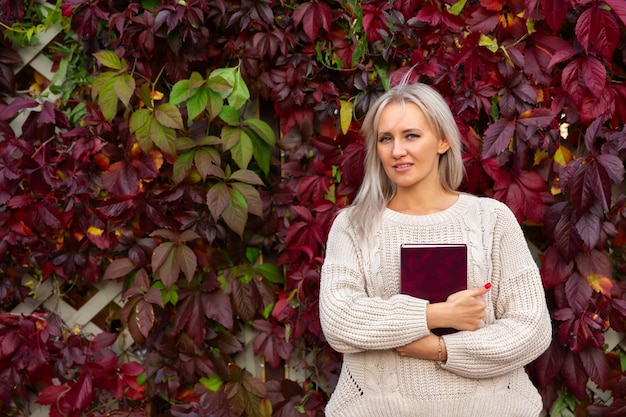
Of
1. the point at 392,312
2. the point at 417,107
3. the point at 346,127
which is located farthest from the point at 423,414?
the point at 346,127

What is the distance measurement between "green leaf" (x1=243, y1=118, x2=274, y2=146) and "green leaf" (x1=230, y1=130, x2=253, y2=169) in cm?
4

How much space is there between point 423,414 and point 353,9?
1.11 metres

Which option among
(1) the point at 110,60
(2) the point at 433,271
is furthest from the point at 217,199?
(2) the point at 433,271

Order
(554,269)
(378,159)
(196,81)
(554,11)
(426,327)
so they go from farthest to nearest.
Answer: (196,81)
(554,269)
(554,11)
(378,159)
(426,327)

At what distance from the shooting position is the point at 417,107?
55.5 inches

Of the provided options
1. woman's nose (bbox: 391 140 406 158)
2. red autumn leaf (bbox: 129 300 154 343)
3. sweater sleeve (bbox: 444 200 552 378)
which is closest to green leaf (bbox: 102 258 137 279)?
red autumn leaf (bbox: 129 300 154 343)

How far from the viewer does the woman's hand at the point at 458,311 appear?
1269mm

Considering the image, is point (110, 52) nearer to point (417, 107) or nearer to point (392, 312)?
point (417, 107)

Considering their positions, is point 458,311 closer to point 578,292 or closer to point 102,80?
point 578,292

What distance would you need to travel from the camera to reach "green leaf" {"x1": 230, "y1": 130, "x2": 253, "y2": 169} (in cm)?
189

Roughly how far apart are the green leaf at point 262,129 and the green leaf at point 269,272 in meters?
0.37

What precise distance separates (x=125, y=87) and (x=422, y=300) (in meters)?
1.08

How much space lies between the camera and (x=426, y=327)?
1.26m

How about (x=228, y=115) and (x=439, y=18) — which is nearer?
(x=439, y=18)
